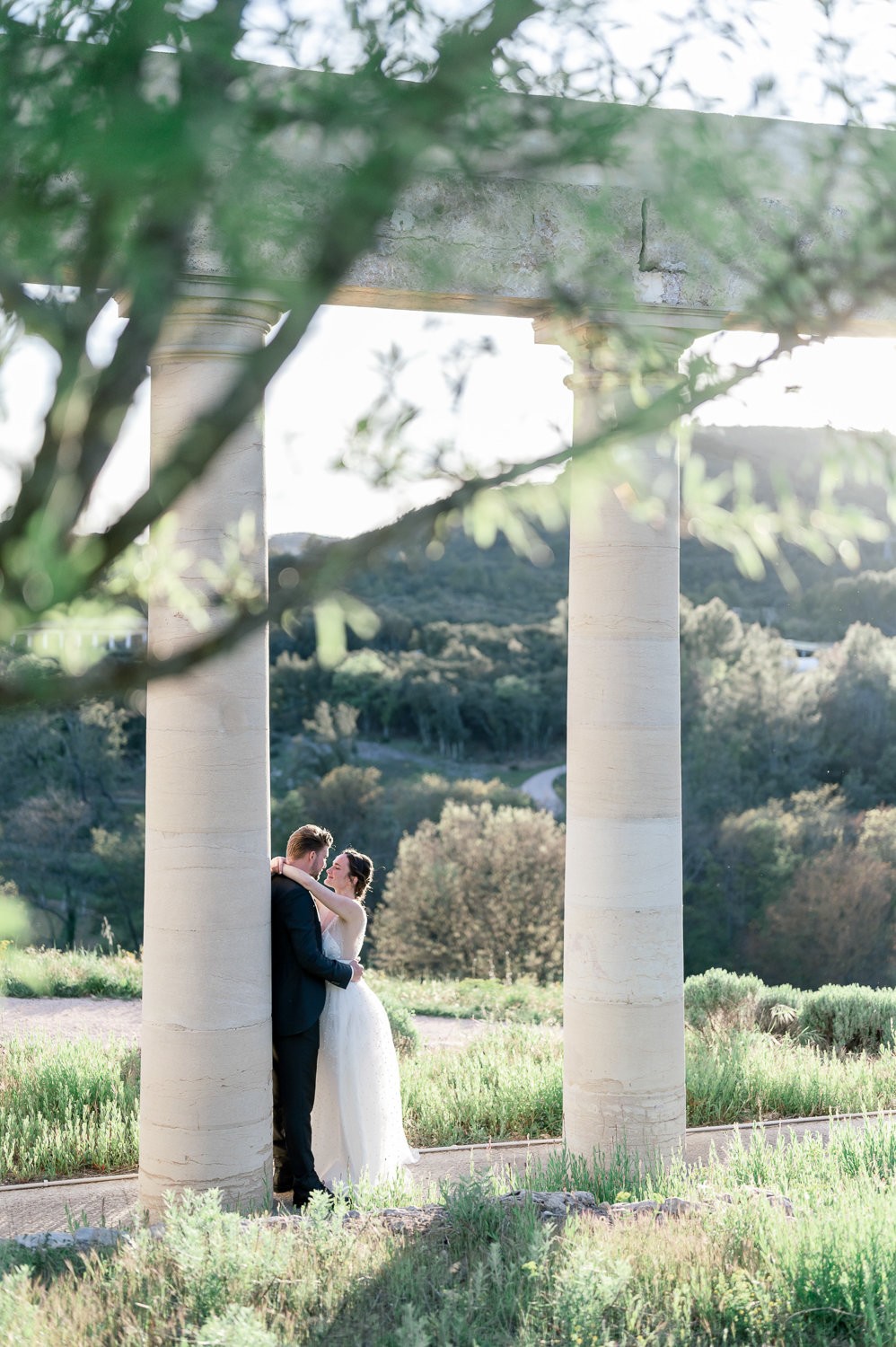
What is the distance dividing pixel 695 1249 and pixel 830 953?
81487mm

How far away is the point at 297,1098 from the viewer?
2048cm

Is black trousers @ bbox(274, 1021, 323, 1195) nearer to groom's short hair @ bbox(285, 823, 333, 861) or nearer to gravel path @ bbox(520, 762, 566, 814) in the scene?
A: groom's short hair @ bbox(285, 823, 333, 861)

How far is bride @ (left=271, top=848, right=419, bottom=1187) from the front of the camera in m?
21.2

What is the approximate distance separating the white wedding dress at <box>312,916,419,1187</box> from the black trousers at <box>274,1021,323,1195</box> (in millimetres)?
618

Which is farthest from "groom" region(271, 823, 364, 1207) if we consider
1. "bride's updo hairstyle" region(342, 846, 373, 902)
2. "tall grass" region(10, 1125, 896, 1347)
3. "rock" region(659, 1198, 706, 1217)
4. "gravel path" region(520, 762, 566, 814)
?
"gravel path" region(520, 762, 566, 814)

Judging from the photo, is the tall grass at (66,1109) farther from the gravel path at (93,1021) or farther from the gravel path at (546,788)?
the gravel path at (546,788)

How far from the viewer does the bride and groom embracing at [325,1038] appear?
20.5 m

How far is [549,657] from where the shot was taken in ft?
408

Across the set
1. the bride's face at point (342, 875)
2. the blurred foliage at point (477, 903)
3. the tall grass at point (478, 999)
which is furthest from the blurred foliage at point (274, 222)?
the blurred foliage at point (477, 903)

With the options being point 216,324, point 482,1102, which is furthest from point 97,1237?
point 216,324

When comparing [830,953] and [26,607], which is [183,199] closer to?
[26,607]

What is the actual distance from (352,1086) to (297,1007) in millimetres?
1819

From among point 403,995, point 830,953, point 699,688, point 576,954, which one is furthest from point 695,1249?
point 699,688

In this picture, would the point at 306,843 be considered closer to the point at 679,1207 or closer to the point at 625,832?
the point at 625,832
